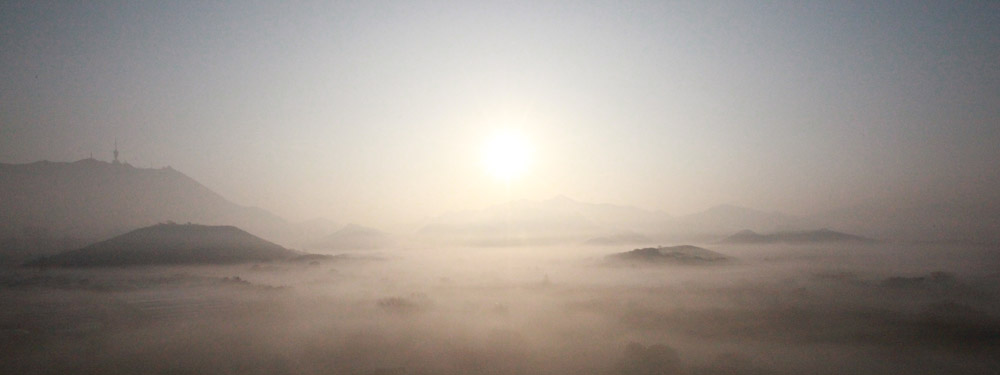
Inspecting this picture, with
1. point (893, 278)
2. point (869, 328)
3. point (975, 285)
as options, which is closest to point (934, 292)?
point (893, 278)

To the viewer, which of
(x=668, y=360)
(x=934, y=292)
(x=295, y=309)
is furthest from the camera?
(x=934, y=292)

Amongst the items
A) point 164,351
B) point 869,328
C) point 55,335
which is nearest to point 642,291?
point 869,328

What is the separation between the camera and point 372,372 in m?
103

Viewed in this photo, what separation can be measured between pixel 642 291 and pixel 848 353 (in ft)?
264

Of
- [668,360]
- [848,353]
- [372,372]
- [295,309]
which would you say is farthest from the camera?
[295,309]

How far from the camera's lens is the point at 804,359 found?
11456 cm

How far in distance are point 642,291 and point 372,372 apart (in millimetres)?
125527

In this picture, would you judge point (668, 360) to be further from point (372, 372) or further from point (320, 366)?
point (320, 366)

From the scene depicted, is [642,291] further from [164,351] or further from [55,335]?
[55,335]

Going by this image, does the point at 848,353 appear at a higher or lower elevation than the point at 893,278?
lower

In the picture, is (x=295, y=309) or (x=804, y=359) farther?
(x=295, y=309)

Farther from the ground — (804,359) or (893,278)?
(893,278)

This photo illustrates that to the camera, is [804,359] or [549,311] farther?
[549,311]

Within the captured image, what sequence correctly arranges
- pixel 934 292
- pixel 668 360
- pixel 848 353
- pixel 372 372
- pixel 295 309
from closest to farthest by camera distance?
pixel 372 372 → pixel 668 360 → pixel 848 353 → pixel 295 309 → pixel 934 292
